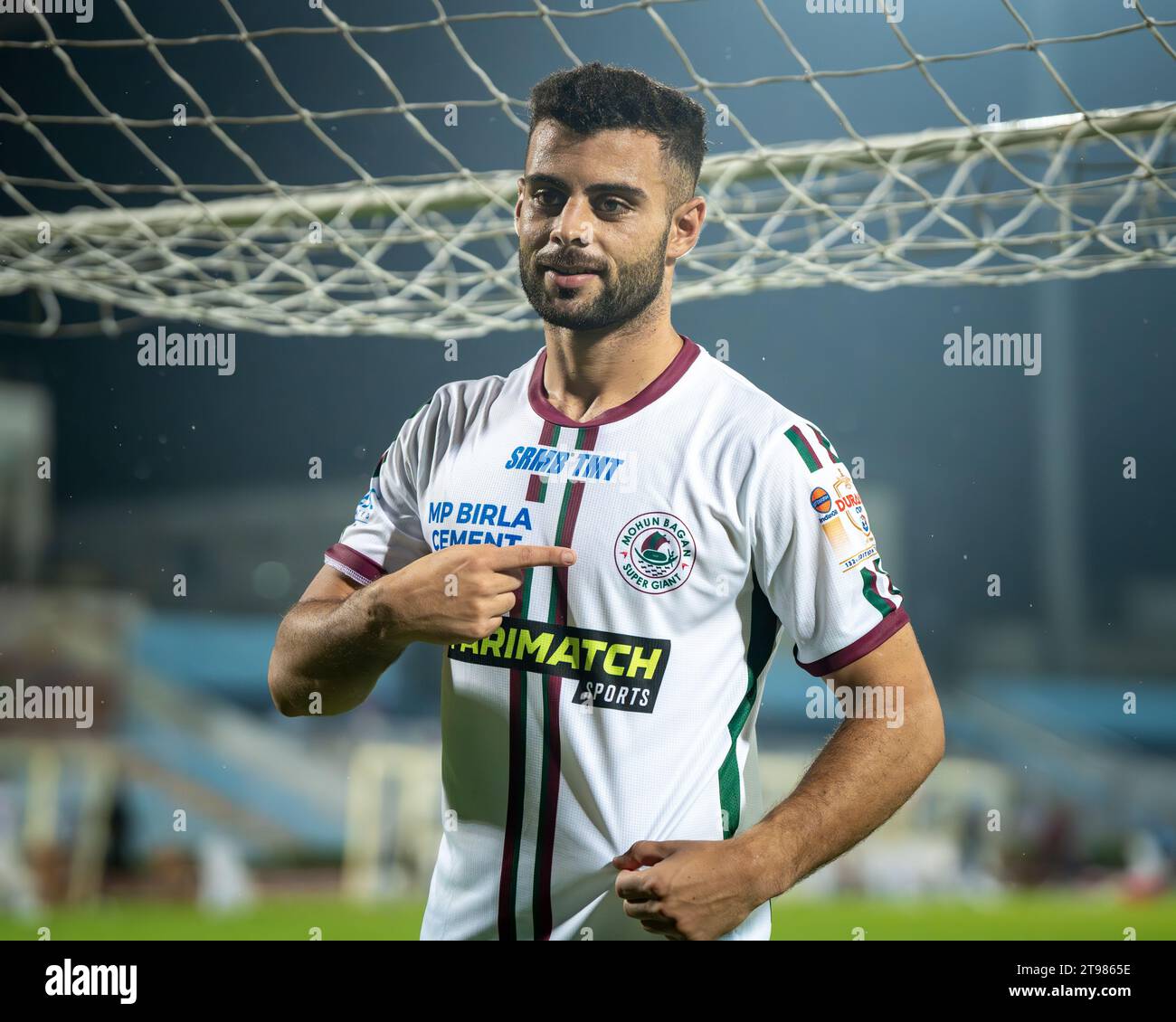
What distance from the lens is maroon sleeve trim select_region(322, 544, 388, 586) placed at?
1.49 m

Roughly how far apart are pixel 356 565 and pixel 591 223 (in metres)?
0.52

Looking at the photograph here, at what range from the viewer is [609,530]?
138 centimetres

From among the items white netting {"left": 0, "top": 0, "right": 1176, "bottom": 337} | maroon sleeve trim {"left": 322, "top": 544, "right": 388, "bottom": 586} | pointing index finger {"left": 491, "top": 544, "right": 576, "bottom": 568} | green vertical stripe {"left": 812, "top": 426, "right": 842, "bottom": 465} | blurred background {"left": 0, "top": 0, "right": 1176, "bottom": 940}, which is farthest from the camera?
blurred background {"left": 0, "top": 0, "right": 1176, "bottom": 940}

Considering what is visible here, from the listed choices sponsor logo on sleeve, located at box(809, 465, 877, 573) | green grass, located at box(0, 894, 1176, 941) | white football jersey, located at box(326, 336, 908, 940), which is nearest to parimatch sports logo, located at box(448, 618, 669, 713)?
white football jersey, located at box(326, 336, 908, 940)

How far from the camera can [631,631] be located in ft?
4.43

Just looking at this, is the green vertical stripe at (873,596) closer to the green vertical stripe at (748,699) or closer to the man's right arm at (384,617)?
the green vertical stripe at (748,699)

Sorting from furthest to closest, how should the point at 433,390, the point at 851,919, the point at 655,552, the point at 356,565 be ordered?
the point at 851,919 < the point at 433,390 < the point at 356,565 < the point at 655,552

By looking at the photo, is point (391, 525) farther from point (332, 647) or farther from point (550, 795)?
point (550, 795)

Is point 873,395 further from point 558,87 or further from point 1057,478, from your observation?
point 558,87

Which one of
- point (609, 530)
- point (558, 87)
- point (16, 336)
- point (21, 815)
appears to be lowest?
point (21, 815)

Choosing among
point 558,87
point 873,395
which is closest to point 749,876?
point 558,87

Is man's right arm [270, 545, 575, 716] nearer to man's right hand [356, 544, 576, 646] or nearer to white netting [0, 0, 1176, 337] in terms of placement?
man's right hand [356, 544, 576, 646]

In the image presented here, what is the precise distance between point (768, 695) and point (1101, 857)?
1.38m

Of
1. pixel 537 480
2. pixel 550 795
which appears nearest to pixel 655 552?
pixel 537 480
